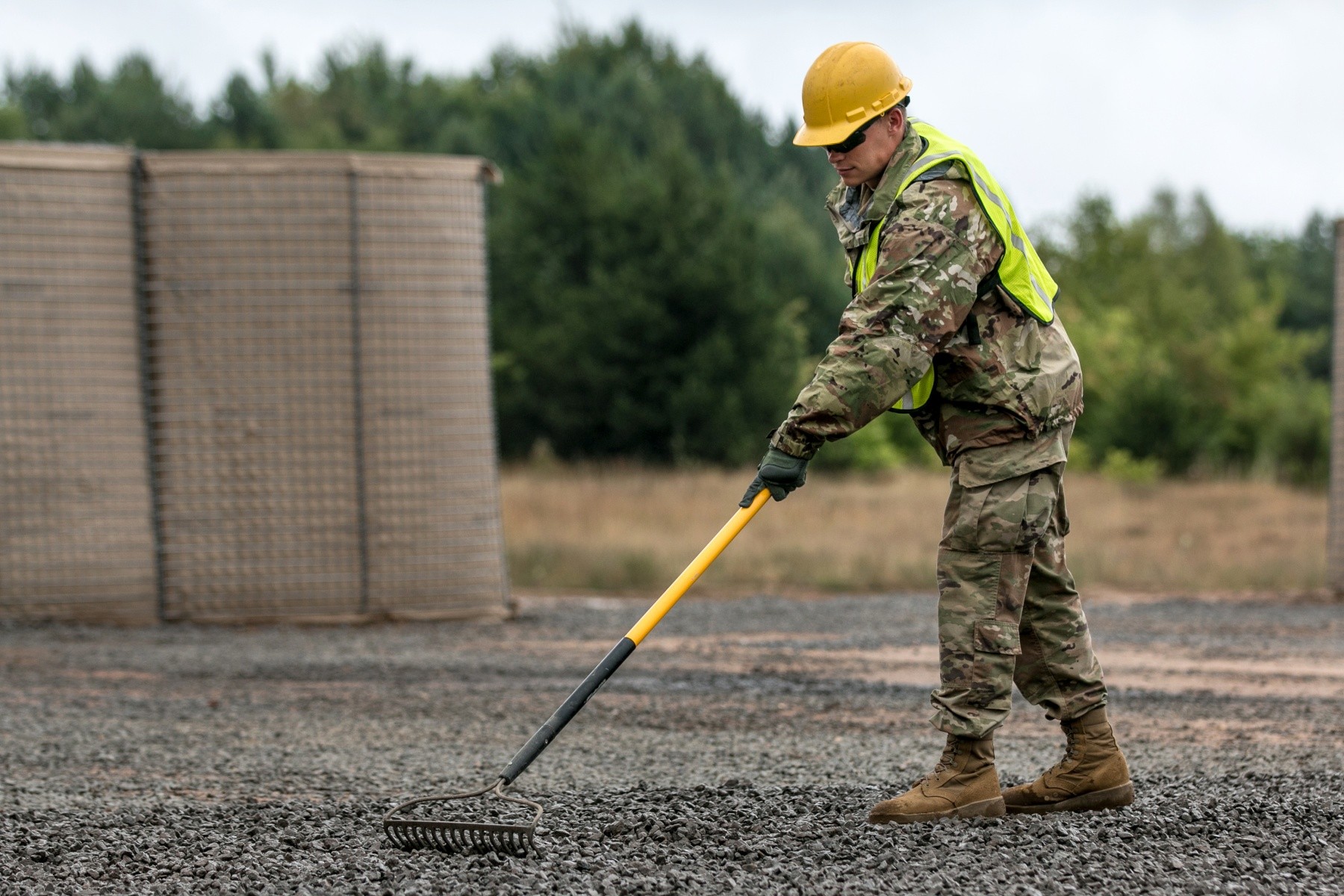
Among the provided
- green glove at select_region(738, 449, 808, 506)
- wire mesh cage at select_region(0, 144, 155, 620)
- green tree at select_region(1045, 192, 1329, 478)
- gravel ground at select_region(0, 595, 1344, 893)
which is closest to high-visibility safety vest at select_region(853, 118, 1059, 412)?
green glove at select_region(738, 449, 808, 506)

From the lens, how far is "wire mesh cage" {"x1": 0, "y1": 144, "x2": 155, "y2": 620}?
10031 millimetres

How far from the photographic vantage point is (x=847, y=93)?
14.1ft

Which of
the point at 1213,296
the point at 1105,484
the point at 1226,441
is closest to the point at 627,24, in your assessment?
the point at 1213,296

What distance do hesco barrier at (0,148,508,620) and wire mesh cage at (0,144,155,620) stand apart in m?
0.04

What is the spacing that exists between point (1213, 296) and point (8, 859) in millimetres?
62125

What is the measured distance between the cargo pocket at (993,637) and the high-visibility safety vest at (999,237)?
0.68 m

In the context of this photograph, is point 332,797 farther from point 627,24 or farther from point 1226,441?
point 627,24

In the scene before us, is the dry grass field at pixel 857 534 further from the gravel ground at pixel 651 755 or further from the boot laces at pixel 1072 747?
the boot laces at pixel 1072 747

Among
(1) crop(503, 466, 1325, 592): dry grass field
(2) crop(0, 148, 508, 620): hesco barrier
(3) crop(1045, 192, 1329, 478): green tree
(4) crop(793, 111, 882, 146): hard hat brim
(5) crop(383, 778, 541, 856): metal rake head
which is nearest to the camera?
(5) crop(383, 778, 541, 856): metal rake head

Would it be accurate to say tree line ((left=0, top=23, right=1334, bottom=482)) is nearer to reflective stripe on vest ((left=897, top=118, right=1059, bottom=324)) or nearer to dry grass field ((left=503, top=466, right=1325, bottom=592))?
dry grass field ((left=503, top=466, right=1325, bottom=592))

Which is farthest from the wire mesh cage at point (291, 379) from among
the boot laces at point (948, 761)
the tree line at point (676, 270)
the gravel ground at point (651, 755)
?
the tree line at point (676, 270)

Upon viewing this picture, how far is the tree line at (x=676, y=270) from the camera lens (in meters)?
29.4

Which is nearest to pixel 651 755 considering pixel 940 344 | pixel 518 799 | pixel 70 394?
pixel 518 799

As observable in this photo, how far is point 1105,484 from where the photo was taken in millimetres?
23203
